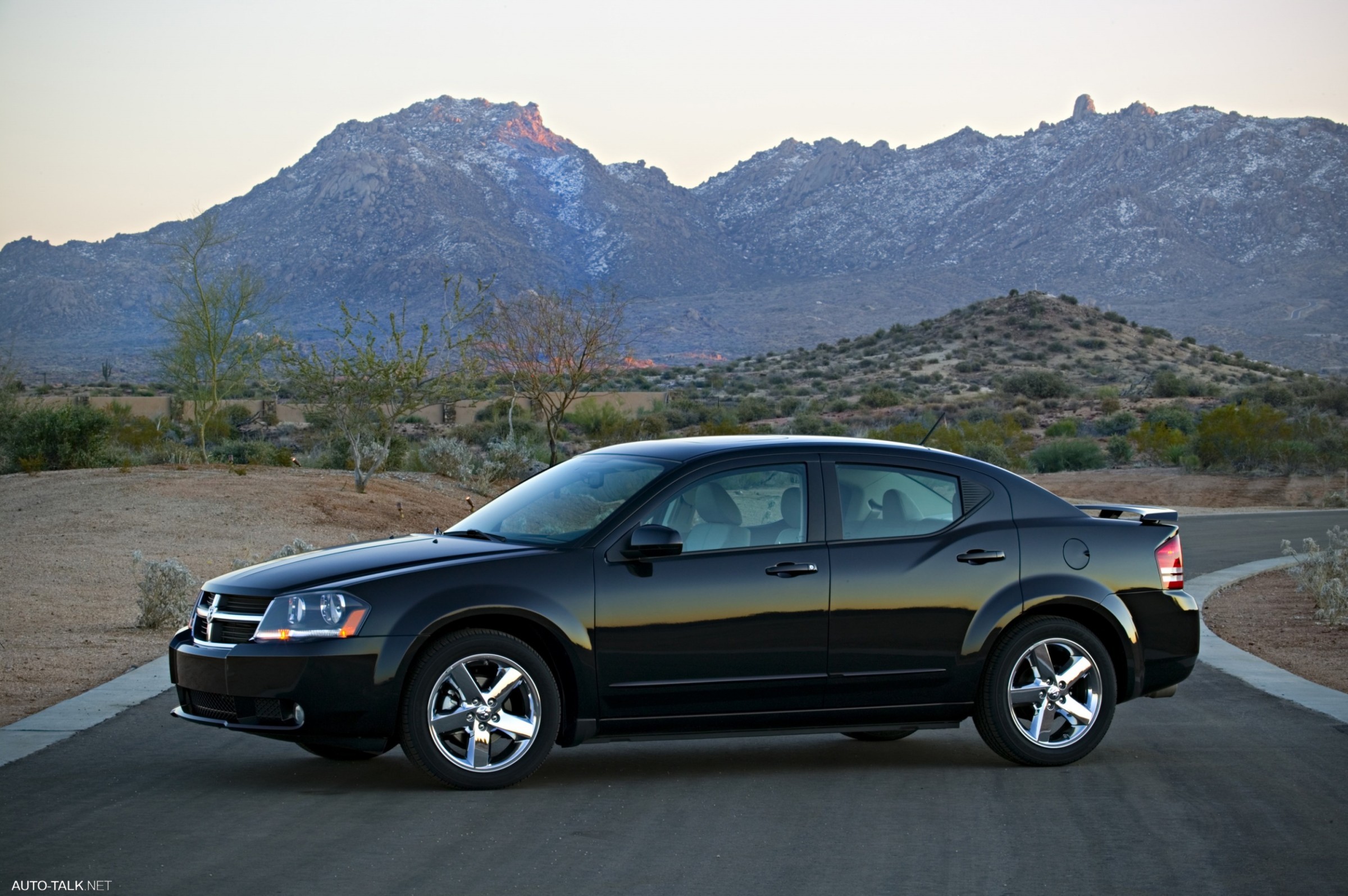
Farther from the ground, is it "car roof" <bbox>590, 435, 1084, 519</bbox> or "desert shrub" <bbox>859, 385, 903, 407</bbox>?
"desert shrub" <bbox>859, 385, 903, 407</bbox>

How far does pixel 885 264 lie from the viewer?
134 meters

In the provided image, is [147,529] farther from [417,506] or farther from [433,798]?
[433,798]

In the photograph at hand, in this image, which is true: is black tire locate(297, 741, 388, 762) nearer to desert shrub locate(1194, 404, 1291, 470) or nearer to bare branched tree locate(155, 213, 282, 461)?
bare branched tree locate(155, 213, 282, 461)

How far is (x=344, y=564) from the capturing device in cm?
771

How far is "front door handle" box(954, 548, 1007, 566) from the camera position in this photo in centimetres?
820

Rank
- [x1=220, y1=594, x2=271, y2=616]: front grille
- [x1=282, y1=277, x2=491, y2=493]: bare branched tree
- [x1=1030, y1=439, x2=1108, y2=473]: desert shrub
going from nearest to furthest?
[x1=220, y1=594, x2=271, y2=616]: front grille, [x1=282, y1=277, x2=491, y2=493]: bare branched tree, [x1=1030, y1=439, x2=1108, y2=473]: desert shrub

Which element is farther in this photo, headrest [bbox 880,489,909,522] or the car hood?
headrest [bbox 880,489,909,522]

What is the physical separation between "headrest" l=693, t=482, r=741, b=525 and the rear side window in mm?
579

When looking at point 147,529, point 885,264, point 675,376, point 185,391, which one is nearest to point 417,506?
point 147,529

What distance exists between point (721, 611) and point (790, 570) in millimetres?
425

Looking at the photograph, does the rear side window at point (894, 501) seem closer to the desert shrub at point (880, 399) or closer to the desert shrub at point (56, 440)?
the desert shrub at point (56, 440)

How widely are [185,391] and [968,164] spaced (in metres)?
114

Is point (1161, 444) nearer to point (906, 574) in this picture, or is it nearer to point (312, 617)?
point (906, 574)

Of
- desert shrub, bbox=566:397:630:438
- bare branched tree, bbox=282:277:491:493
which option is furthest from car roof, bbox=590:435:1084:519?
desert shrub, bbox=566:397:630:438
